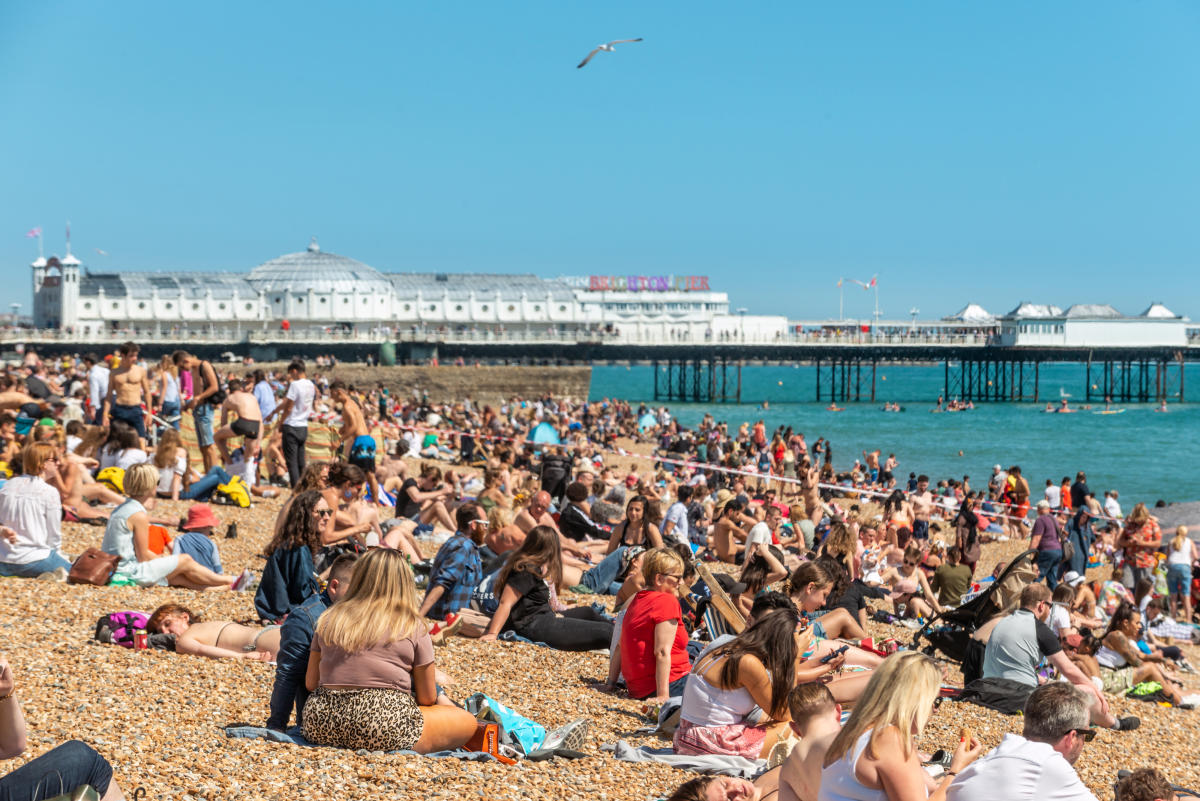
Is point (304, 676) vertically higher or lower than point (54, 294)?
lower

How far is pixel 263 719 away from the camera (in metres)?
4.91

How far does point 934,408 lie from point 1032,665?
2404 inches

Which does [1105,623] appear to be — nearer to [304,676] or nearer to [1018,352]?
[304,676]

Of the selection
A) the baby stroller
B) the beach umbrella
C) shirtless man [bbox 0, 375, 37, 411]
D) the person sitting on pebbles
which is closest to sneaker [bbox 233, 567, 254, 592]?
the person sitting on pebbles

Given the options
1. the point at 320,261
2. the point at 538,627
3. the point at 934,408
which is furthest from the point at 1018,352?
the point at 538,627

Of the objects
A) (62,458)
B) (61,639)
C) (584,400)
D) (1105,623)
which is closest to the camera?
(61,639)

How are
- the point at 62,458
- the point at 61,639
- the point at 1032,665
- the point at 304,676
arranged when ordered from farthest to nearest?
the point at 62,458, the point at 1032,665, the point at 61,639, the point at 304,676

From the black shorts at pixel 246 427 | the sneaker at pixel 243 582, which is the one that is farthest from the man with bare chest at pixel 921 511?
the sneaker at pixel 243 582

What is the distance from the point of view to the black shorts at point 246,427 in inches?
444

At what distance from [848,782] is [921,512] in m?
13.4

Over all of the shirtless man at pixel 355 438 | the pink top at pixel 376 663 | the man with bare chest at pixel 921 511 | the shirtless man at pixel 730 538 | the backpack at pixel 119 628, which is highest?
the shirtless man at pixel 355 438

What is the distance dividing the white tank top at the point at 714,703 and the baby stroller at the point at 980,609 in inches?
108

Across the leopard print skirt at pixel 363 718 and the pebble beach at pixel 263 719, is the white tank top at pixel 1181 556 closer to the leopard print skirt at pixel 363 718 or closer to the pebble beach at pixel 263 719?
the pebble beach at pixel 263 719

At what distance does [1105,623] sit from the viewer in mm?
9680
